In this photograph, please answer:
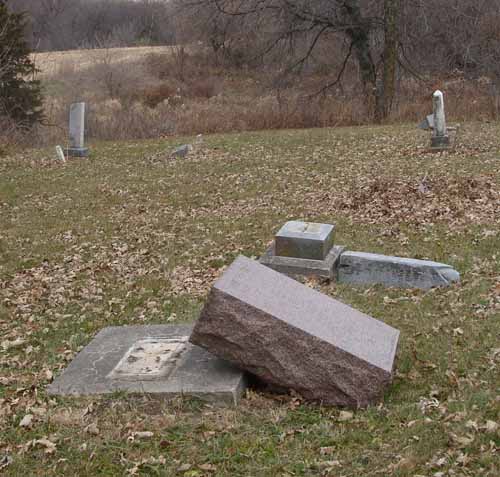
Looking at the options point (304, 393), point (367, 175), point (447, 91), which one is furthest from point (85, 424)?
point (447, 91)

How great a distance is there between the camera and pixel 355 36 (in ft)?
82.4

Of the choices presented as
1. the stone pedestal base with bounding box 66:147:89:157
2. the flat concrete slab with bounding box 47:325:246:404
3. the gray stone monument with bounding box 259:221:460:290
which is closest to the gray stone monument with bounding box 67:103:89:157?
the stone pedestal base with bounding box 66:147:89:157

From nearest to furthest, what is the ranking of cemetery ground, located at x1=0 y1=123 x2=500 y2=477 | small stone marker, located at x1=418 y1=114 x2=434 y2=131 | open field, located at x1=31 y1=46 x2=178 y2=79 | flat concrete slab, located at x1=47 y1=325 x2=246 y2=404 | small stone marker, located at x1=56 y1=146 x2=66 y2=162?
cemetery ground, located at x1=0 y1=123 x2=500 y2=477 → flat concrete slab, located at x1=47 y1=325 x2=246 y2=404 → small stone marker, located at x1=418 y1=114 x2=434 y2=131 → small stone marker, located at x1=56 y1=146 x2=66 y2=162 → open field, located at x1=31 y1=46 x2=178 y2=79

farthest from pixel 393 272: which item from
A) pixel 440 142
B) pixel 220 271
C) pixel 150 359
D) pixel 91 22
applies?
pixel 91 22

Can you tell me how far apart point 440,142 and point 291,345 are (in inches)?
435

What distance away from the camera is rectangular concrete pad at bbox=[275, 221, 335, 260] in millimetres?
7695

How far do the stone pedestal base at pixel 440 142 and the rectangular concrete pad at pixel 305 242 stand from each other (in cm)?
753

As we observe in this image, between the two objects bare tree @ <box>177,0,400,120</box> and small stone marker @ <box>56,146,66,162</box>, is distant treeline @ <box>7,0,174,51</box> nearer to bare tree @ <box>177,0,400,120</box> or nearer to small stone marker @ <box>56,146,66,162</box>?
bare tree @ <box>177,0,400,120</box>

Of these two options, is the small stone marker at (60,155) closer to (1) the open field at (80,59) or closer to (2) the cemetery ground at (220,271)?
(2) the cemetery ground at (220,271)

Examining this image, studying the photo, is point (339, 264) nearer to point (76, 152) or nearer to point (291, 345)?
point (291, 345)

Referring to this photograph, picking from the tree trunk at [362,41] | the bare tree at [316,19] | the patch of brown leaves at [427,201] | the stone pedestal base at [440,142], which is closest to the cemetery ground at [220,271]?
the patch of brown leaves at [427,201]

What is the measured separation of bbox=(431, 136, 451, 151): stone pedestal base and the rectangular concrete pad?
7525 millimetres

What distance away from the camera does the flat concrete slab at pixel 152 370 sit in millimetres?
4773

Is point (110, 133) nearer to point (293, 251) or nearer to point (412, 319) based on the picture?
point (293, 251)
